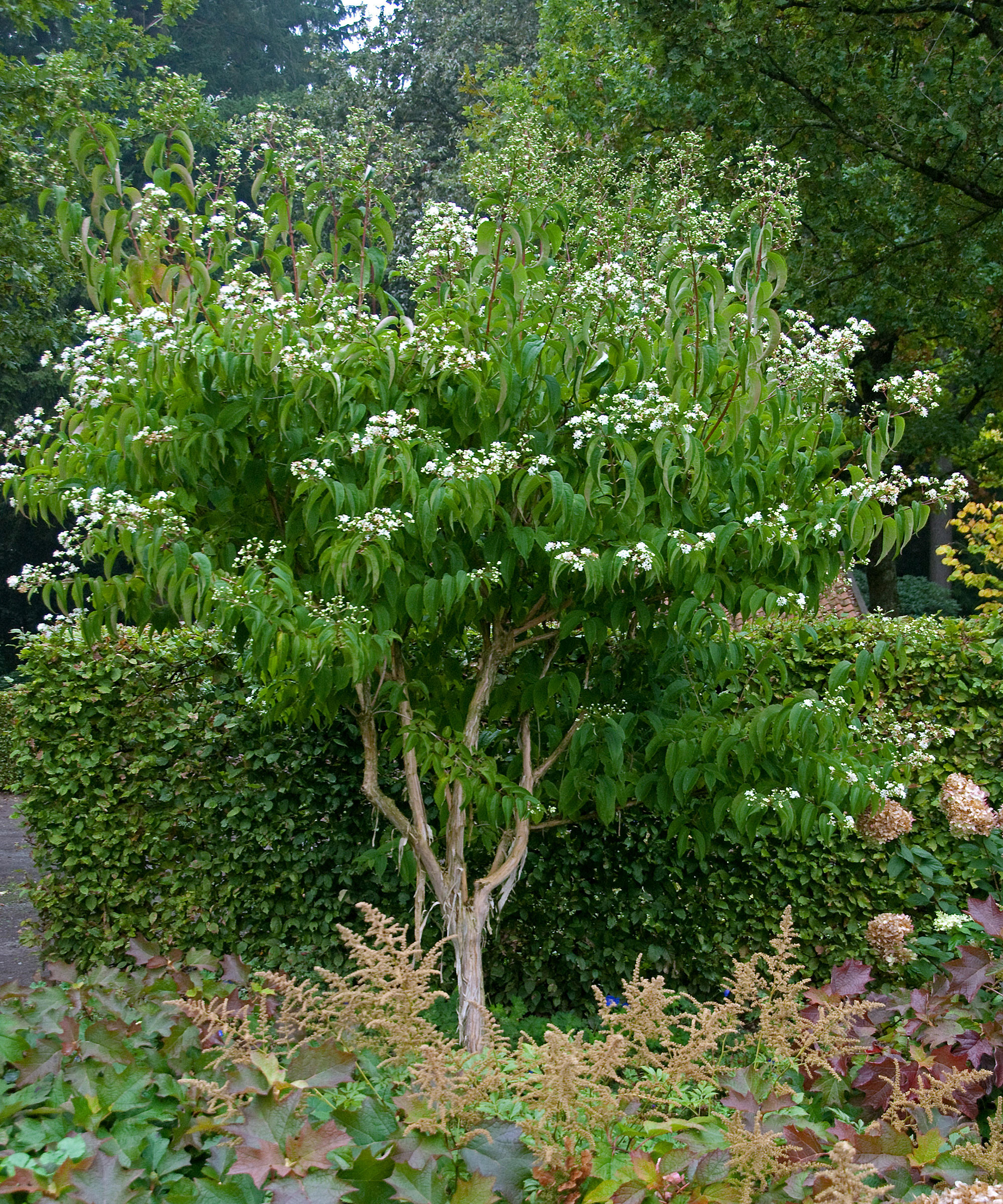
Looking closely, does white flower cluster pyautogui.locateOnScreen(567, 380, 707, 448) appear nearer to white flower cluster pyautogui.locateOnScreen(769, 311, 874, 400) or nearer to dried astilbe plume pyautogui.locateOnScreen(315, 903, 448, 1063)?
white flower cluster pyautogui.locateOnScreen(769, 311, 874, 400)

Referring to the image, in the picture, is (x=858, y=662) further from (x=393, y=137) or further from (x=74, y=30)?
(x=74, y=30)

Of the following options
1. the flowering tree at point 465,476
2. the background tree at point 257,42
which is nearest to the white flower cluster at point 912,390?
the flowering tree at point 465,476

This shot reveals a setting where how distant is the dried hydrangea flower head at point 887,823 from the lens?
15.0 ft

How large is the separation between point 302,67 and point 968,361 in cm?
2271

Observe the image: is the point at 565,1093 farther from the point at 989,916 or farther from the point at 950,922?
the point at 950,922

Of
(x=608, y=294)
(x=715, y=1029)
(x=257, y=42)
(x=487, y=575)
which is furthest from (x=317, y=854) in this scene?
(x=257, y=42)

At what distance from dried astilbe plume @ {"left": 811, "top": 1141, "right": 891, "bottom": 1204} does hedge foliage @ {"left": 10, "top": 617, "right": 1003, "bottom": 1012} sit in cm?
311

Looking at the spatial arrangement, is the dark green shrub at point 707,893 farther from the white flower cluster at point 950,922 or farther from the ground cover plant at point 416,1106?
the ground cover plant at point 416,1106

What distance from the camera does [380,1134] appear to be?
1616 millimetres

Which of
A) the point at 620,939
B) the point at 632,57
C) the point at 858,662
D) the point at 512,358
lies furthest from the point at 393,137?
the point at 632,57

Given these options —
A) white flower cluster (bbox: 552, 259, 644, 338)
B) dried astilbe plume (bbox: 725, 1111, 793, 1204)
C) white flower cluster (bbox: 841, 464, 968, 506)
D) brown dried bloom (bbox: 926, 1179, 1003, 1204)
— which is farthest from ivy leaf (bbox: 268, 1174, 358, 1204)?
white flower cluster (bbox: 841, 464, 968, 506)

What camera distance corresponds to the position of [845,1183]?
1.41 meters

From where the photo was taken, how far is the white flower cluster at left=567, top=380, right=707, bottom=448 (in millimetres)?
2984

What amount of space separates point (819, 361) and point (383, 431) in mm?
1497
